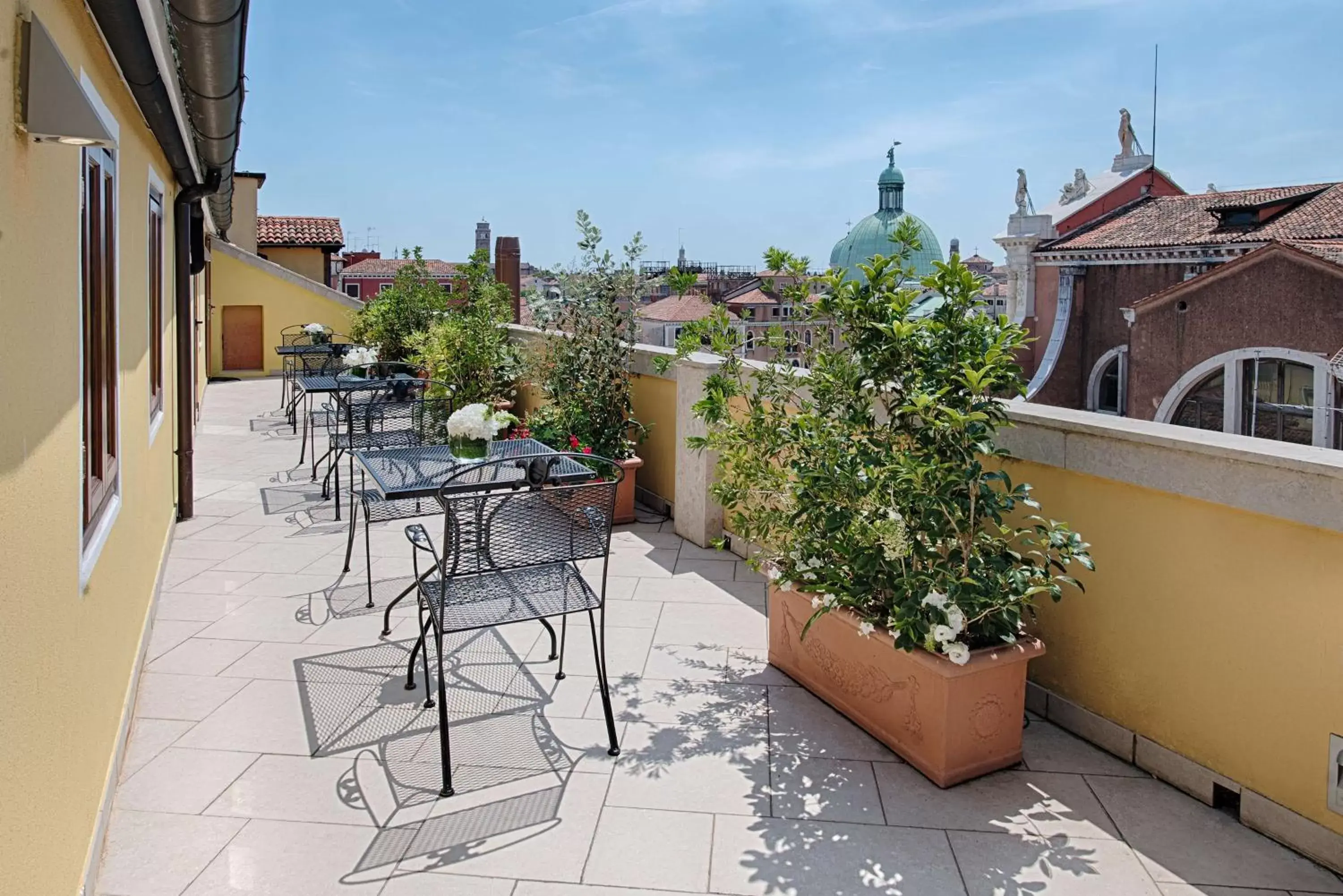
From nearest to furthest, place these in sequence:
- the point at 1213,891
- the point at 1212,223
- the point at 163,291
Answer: the point at 1213,891
the point at 163,291
the point at 1212,223

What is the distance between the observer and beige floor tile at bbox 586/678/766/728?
350cm

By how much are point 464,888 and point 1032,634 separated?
2.23 meters

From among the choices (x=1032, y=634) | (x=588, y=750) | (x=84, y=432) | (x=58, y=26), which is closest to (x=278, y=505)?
(x=84, y=432)

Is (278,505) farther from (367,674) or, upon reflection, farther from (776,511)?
(776,511)

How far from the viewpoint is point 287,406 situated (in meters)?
Result: 11.8

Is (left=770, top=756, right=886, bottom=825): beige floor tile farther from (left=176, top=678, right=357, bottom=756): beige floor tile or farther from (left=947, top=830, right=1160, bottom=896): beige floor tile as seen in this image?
(left=176, top=678, right=357, bottom=756): beige floor tile

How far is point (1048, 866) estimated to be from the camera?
2.56 metres

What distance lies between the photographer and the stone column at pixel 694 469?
5.69 meters

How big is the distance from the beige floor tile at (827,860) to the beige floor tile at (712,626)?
57.9 inches

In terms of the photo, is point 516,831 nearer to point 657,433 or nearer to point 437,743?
point 437,743

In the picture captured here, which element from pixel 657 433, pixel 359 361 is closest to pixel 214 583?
pixel 657 433

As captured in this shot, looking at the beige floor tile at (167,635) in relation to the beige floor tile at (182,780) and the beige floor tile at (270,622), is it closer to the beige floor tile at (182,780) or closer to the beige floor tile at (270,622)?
the beige floor tile at (270,622)

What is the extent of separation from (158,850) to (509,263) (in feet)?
32.3

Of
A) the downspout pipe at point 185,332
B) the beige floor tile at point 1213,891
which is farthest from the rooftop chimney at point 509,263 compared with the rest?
the beige floor tile at point 1213,891
